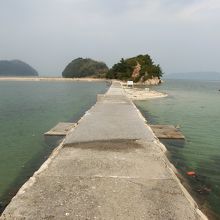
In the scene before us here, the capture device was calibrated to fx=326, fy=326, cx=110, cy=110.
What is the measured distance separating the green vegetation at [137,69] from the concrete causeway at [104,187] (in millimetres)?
88107

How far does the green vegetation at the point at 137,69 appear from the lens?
325 ft

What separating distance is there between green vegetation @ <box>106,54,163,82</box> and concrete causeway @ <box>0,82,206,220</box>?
8811 cm

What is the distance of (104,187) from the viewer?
7.35 meters

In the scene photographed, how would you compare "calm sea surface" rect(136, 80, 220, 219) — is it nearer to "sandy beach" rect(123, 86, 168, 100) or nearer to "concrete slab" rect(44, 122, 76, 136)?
"concrete slab" rect(44, 122, 76, 136)

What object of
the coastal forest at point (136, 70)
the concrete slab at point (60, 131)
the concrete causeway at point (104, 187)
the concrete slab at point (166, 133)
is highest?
the concrete causeway at point (104, 187)

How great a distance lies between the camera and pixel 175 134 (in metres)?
17.2

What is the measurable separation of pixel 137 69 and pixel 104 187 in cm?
9475

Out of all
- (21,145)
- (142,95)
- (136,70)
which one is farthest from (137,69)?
(21,145)

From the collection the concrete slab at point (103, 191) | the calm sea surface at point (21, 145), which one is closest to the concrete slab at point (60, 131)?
the calm sea surface at point (21, 145)

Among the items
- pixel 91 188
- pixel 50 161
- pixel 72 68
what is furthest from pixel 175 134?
pixel 72 68

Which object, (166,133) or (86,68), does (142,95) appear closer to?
(166,133)

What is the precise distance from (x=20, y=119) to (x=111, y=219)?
18.8 meters

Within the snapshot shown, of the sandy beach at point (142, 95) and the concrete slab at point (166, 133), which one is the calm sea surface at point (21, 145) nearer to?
the concrete slab at point (166, 133)

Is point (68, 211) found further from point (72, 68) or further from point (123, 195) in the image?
point (72, 68)
